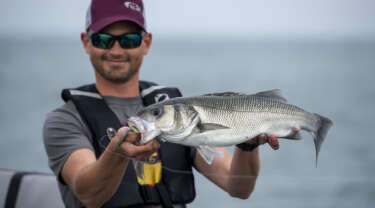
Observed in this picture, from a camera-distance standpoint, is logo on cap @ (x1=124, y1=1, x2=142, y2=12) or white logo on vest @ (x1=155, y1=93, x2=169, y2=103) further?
white logo on vest @ (x1=155, y1=93, x2=169, y2=103)

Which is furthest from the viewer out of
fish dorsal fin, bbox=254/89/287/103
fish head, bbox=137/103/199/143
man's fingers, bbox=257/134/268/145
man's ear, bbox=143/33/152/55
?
man's ear, bbox=143/33/152/55

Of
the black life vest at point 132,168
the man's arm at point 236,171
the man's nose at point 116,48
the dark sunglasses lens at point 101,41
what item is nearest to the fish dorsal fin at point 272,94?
the man's arm at point 236,171

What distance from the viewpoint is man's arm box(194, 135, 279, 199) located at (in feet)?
11.1

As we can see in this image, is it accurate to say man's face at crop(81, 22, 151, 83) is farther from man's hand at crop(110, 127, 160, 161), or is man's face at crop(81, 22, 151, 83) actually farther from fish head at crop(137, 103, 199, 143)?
man's hand at crop(110, 127, 160, 161)

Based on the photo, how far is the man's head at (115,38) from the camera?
355cm

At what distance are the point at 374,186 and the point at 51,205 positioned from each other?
907cm

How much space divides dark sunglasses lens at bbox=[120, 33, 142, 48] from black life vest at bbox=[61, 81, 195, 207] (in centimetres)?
56

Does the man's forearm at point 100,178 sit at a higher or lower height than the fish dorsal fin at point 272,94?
lower

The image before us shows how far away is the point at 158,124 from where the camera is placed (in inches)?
99.4

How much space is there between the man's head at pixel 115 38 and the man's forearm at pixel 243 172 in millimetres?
1291

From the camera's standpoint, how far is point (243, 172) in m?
3.50

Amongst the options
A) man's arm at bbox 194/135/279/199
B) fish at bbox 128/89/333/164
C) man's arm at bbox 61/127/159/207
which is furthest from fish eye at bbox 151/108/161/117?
man's arm at bbox 194/135/279/199

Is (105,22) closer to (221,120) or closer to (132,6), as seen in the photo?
(132,6)

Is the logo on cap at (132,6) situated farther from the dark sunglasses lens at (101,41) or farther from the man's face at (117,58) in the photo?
the dark sunglasses lens at (101,41)
